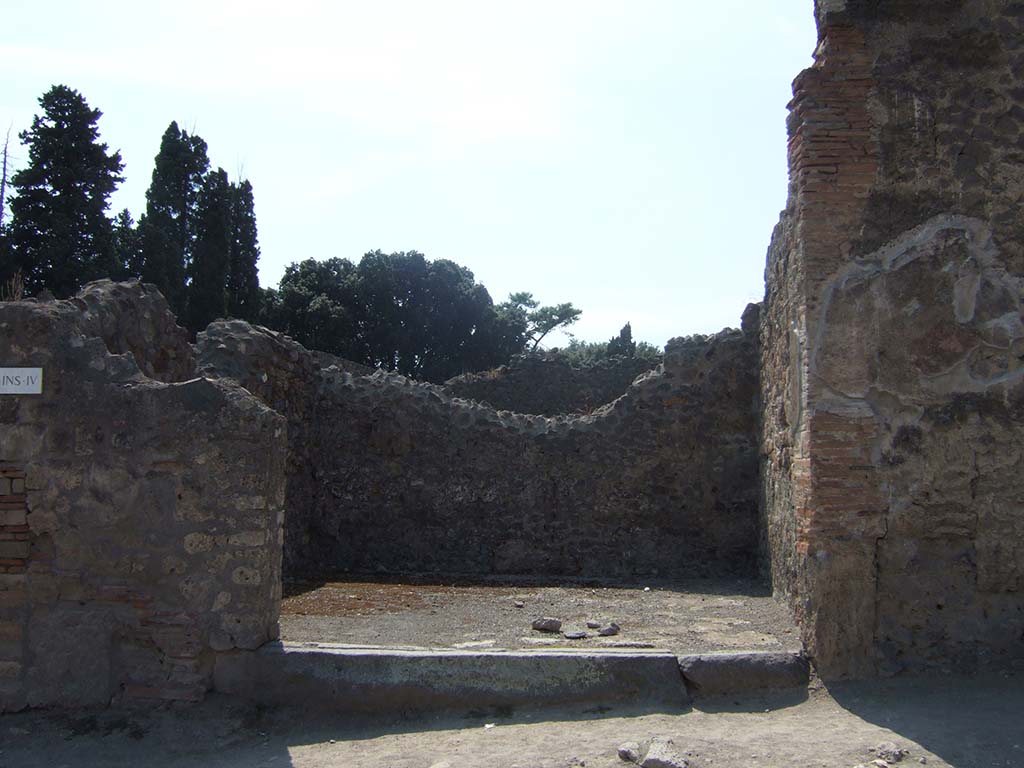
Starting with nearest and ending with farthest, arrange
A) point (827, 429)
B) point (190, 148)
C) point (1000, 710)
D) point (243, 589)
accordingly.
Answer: point (1000, 710), point (243, 589), point (827, 429), point (190, 148)

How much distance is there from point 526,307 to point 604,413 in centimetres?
3268

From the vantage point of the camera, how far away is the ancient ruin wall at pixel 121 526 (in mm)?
4738

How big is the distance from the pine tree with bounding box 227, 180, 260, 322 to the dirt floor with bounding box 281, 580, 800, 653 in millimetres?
22476

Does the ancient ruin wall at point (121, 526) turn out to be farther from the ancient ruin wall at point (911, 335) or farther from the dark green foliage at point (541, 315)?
the dark green foliage at point (541, 315)

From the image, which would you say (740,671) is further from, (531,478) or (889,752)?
(531,478)

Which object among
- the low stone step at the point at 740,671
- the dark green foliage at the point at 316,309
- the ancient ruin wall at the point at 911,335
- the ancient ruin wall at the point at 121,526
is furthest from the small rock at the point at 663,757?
the dark green foliage at the point at 316,309

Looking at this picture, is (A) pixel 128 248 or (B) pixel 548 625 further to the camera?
(A) pixel 128 248

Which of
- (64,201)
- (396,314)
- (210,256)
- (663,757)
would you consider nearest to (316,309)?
(396,314)

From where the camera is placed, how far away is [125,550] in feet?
15.7

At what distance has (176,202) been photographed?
28.4 metres

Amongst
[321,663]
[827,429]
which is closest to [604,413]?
[827,429]

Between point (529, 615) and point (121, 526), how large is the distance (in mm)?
2763

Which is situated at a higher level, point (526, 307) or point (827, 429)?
point (526, 307)

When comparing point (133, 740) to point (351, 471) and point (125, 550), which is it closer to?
point (125, 550)
